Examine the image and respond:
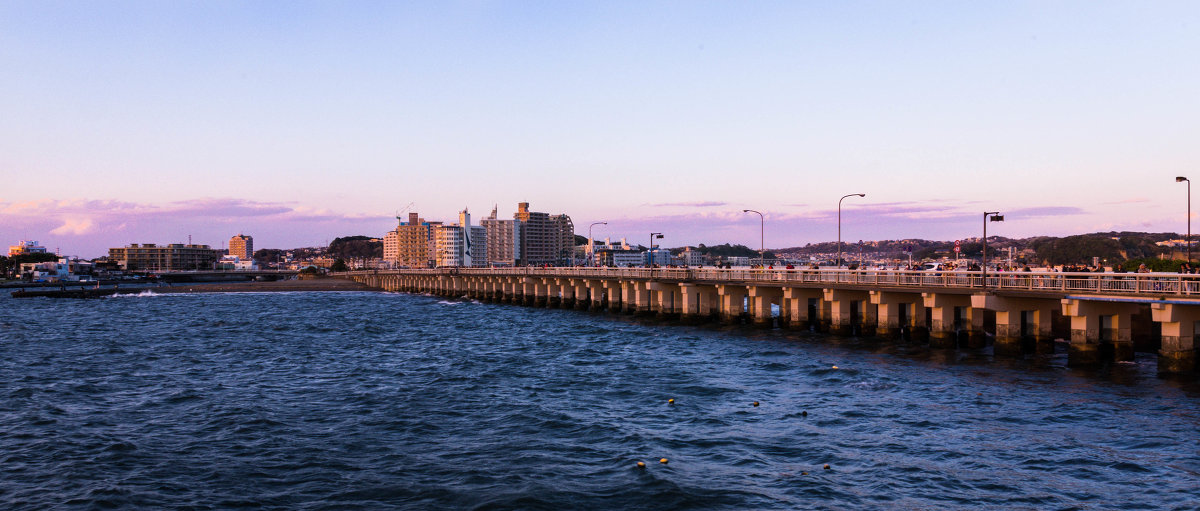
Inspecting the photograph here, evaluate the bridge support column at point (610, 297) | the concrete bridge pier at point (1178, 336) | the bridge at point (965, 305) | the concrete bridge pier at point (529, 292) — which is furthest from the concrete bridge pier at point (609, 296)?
the concrete bridge pier at point (1178, 336)

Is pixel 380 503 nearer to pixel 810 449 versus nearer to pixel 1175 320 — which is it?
pixel 810 449

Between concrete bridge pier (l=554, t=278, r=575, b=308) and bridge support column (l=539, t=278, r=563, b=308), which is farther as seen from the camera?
bridge support column (l=539, t=278, r=563, b=308)

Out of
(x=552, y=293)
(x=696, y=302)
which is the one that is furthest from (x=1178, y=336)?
(x=552, y=293)

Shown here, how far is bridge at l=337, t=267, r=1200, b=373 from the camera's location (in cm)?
2983

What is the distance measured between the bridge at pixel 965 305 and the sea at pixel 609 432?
65.5 inches

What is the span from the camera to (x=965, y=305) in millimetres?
38844

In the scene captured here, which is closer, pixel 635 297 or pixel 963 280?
pixel 963 280

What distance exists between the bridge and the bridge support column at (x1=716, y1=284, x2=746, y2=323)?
0.25 feet

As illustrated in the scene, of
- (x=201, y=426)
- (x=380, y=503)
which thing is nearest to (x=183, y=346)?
(x=201, y=426)

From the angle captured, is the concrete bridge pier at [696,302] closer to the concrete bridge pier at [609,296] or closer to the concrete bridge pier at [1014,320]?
the concrete bridge pier at [609,296]

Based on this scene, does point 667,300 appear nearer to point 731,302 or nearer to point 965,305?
point 731,302

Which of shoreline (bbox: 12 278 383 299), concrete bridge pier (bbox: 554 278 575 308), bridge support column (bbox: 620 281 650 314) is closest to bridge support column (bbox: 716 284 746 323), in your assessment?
bridge support column (bbox: 620 281 650 314)

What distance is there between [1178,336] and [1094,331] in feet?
10.8

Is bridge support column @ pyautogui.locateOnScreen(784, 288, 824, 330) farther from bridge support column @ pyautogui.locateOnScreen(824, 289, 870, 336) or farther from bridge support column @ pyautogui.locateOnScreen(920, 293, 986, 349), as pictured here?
bridge support column @ pyautogui.locateOnScreen(920, 293, 986, 349)
